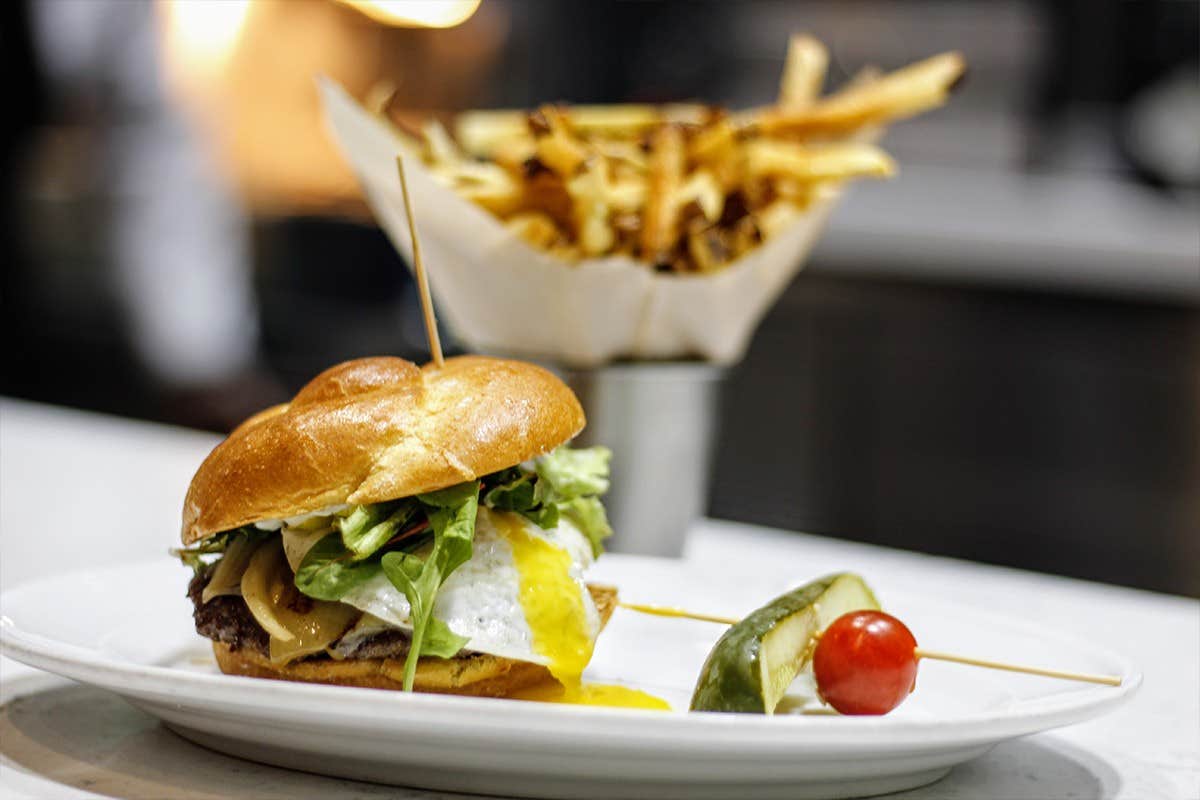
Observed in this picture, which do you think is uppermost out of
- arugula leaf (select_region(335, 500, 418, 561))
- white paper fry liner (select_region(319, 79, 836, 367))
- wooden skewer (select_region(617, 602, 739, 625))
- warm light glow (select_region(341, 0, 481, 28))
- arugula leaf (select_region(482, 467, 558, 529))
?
warm light glow (select_region(341, 0, 481, 28))

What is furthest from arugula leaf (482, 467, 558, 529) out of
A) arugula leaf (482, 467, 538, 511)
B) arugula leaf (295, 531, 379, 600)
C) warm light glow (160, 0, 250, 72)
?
warm light glow (160, 0, 250, 72)

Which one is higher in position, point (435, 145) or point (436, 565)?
point (435, 145)

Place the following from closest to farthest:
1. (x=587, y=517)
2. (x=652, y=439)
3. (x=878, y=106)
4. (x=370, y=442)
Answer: (x=370, y=442)
(x=587, y=517)
(x=652, y=439)
(x=878, y=106)

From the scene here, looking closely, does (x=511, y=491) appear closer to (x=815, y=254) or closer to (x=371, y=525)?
(x=371, y=525)

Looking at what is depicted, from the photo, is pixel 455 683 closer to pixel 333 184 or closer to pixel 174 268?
pixel 333 184

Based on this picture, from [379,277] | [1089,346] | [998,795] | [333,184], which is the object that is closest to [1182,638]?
[998,795]

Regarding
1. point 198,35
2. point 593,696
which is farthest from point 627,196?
point 198,35

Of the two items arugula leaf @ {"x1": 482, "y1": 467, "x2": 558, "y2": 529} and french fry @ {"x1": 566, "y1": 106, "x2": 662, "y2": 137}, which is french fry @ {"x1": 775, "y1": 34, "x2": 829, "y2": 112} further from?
arugula leaf @ {"x1": 482, "y1": 467, "x2": 558, "y2": 529}

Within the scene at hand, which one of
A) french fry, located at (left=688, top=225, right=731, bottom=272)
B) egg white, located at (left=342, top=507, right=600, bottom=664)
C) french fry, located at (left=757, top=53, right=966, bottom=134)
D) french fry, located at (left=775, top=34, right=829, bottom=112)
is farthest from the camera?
french fry, located at (left=775, top=34, right=829, bottom=112)
